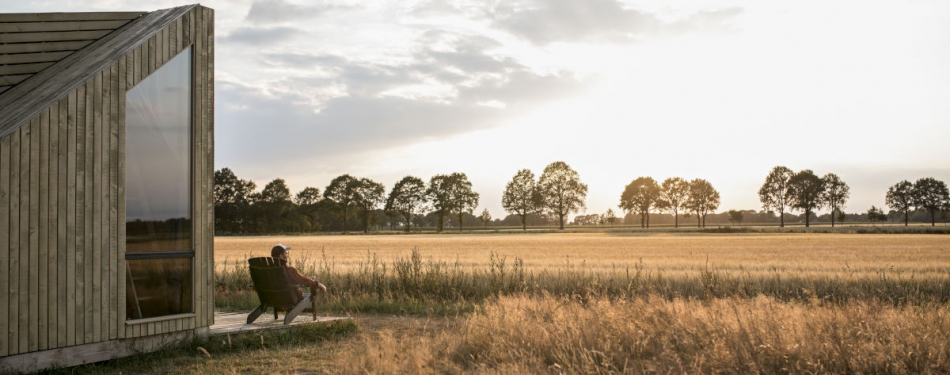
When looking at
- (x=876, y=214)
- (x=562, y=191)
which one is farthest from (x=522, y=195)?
(x=876, y=214)

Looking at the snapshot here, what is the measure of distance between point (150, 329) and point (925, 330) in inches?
359

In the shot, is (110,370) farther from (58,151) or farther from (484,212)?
(484,212)

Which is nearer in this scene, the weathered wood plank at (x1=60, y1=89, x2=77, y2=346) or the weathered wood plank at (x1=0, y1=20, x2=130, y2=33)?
the weathered wood plank at (x1=60, y1=89, x2=77, y2=346)

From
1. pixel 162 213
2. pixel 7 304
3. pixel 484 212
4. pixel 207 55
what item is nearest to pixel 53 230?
pixel 7 304

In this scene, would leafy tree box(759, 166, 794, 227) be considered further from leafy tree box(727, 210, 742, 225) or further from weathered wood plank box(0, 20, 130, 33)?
weathered wood plank box(0, 20, 130, 33)

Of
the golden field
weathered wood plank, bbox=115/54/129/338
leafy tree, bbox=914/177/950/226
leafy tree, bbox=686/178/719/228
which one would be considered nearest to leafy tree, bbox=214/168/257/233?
the golden field

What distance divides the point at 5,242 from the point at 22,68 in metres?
4.28

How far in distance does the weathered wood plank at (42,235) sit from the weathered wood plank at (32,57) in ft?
11.1

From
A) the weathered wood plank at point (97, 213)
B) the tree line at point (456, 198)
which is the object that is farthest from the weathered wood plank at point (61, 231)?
the tree line at point (456, 198)

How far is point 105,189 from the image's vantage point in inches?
302

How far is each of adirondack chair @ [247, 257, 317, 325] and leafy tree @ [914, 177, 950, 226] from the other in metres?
131

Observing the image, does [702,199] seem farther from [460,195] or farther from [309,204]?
[309,204]

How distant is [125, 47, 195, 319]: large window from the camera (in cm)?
809

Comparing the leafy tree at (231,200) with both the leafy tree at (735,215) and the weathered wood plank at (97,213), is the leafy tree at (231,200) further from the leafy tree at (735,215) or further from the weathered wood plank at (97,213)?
the weathered wood plank at (97,213)
